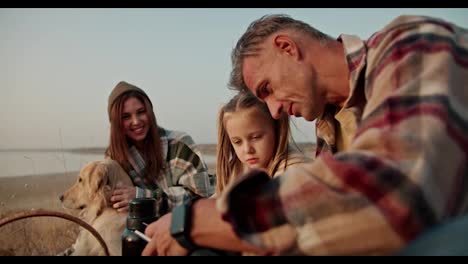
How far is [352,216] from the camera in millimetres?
1318

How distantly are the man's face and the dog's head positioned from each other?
2050 mm

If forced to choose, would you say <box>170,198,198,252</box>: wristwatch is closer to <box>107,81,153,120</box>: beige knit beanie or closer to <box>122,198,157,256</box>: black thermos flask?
<box>122,198,157,256</box>: black thermos flask

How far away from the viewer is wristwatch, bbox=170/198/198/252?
1.65 meters

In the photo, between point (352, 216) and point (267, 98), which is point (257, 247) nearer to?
point (352, 216)

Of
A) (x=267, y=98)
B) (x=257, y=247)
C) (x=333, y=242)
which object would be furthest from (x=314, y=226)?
(x=267, y=98)

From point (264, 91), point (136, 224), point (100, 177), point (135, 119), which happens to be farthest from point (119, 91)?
point (136, 224)

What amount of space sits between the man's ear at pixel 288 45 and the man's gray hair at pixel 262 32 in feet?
0.40

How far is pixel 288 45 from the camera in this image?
2.60m

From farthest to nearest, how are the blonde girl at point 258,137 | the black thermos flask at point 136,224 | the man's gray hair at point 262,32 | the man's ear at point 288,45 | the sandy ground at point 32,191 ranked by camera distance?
the sandy ground at point 32,191, the blonde girl at point 258,137, the man's gray hair at point 262,32, the man's ear at point 288,45, the black thermos flask at point 136,224

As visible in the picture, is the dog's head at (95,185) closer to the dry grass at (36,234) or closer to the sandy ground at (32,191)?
the dry grass at (36,234)

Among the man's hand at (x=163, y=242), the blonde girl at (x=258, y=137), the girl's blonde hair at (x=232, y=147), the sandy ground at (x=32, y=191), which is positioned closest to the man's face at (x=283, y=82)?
the girl's blonde hair at (x=232, y=147)

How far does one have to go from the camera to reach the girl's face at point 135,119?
15.5 feet
